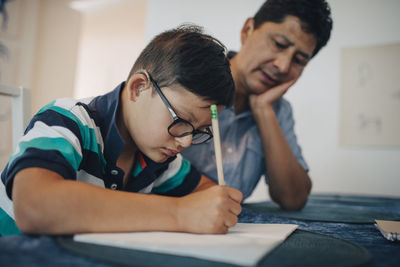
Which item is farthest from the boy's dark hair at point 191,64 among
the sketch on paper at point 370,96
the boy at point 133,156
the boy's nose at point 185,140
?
the sketch on paper at point 370,96

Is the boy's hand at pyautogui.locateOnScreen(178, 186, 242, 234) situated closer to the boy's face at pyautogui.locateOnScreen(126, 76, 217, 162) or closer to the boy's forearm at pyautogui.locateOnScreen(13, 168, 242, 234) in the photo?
the boy's forearm at pyautogui.locateOnScreen(13, 168, 242, 234)

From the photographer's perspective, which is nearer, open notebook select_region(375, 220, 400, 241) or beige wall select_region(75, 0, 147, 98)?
open notebook select_region(375, 220, 400, 241)

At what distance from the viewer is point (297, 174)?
4.33 feet

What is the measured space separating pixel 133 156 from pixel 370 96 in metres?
2.52

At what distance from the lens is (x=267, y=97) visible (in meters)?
1.36

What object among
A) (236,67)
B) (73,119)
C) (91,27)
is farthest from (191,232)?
(91,27)

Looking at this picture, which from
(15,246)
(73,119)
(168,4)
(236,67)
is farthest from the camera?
(168,4)

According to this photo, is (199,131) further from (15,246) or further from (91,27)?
(91,27)

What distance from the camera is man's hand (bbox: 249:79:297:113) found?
1.35m

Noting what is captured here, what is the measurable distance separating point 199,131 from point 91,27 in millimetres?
3936

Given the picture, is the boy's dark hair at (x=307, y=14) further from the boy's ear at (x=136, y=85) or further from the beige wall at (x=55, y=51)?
the beige wall at (x=55, y=51)

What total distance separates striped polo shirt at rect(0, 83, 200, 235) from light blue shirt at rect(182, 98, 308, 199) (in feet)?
0.96

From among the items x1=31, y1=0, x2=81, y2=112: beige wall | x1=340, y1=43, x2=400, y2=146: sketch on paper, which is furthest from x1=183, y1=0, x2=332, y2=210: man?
x1=31, y1=0, x2=81, y2=112: beige wall

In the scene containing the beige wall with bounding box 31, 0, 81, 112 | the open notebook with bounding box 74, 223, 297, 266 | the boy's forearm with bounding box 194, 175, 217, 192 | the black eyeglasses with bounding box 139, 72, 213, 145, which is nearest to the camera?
the open notebook with bounding box 74, 223, 297, 266
